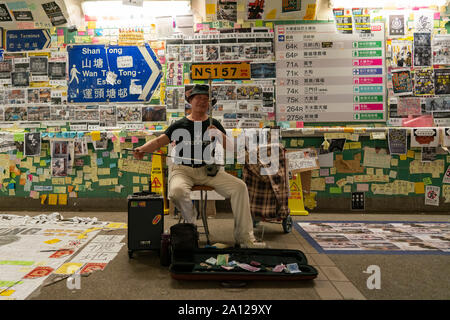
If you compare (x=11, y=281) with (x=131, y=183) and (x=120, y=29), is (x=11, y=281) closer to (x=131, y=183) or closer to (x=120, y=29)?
(x=131, y=183)

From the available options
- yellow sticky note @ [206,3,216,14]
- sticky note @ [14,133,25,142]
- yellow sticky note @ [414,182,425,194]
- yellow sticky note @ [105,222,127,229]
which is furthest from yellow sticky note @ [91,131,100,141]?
yellow sticky note @ [414,182,425,194]

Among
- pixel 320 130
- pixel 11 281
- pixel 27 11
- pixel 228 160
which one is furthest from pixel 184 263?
pixel 27 11

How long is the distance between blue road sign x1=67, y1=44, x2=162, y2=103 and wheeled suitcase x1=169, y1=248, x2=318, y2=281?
2420mm

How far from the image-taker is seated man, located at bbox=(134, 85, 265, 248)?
2414 mm

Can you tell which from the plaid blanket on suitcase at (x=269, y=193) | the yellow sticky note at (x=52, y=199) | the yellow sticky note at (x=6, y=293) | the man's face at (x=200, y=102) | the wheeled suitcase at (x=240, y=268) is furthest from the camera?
the yellow sticky note at (x=52, y=199)

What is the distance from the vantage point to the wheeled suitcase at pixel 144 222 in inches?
88.0

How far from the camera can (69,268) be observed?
2.01 m

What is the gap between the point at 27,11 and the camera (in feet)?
12.6

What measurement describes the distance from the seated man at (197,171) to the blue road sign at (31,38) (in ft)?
8.14

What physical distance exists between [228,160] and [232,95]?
81cm

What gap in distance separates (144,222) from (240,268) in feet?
2.61

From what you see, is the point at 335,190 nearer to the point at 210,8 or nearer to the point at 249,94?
the point at 249,94

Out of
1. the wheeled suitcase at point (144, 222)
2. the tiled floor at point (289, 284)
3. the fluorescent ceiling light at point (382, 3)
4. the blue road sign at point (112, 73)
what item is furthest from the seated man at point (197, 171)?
the fluorescent ceiling light at point (382, 3)

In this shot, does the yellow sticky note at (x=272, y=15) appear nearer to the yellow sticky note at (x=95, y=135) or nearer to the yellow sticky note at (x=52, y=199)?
the yellow sticky note at (x=95, y=135)
